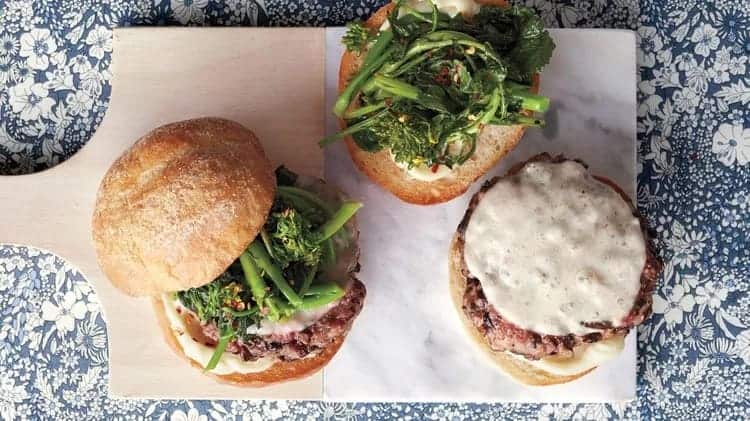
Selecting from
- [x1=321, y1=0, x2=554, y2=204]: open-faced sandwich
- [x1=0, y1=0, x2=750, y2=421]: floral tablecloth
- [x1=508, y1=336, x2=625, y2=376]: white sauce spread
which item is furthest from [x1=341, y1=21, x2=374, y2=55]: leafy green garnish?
[x1=508, y1=336, x2=625, y2=376]: white sauce spread

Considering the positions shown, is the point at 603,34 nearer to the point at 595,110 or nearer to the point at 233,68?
the point at 595,110

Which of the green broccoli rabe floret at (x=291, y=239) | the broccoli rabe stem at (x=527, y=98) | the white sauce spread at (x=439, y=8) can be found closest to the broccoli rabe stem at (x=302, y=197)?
the green broccoli rabe floret at (x=291, y=239)

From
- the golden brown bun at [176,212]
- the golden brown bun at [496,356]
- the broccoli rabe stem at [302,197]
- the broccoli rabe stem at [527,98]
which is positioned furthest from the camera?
the golden brown bun at [496,356]

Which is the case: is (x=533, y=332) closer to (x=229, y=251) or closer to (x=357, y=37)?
(x=229, y=251)

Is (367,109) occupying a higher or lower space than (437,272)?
higher

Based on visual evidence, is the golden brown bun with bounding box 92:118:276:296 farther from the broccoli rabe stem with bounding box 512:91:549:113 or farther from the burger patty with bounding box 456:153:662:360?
the broccoli rabe stem with bounding box 512:91:549:113

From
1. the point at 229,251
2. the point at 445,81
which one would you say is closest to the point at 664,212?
the point at 445,81

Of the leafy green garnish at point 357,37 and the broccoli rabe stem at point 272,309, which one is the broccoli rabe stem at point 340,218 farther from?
the leafy green garnish at point 357,37
